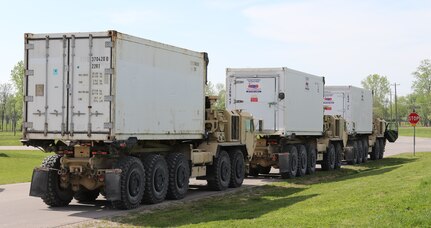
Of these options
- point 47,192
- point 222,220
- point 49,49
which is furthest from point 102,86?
point 222,220

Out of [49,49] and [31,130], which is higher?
[49,49]

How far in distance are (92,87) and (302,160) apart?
12294 mm

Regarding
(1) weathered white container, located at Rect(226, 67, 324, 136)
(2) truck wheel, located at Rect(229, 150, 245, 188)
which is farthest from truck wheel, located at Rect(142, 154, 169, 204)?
(1) weathered white container, located at Rect(226, 67, 324, 136)

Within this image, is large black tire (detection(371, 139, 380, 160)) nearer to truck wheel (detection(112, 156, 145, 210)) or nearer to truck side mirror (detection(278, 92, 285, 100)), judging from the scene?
truck side mirror (detection(278, 92, 285, 100))

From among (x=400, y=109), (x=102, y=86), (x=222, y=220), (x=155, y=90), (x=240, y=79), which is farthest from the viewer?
(x=400, y=109)

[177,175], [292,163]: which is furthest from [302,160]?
[177,175]

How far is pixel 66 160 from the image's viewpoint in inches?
578

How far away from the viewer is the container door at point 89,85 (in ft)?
46.1

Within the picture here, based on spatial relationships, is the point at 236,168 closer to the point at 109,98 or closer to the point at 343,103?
the point at 109,98

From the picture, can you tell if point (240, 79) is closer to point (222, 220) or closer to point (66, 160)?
point (66, 160)

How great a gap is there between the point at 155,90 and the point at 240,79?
8.05m

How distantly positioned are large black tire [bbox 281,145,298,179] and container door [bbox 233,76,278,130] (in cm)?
127

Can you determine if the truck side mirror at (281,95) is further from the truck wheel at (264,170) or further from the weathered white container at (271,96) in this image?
the truck wheel at (264,170)

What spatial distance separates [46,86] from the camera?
14625mm
